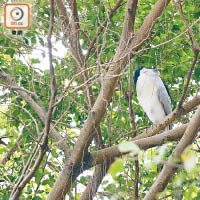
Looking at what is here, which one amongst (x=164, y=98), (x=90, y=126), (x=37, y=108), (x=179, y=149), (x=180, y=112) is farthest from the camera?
(x=164, y=98)

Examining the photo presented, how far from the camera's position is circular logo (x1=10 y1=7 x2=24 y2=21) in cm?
242

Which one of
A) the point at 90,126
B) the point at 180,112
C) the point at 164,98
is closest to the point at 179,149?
the point at 180,112

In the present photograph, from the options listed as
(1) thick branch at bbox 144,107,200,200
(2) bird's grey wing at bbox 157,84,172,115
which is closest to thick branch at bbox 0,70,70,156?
(1) thick branch at bbox 144,107,200,200

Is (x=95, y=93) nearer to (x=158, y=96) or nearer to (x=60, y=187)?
(x=158, y=96)

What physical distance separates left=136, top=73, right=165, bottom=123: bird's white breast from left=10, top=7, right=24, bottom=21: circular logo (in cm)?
180

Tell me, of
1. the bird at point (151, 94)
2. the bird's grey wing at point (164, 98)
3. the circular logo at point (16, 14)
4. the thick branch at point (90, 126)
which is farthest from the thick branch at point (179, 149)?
the bird's grey wing at point (164, 98)

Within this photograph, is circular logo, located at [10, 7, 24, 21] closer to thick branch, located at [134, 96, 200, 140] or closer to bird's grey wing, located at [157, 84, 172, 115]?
thick branch, located at [134, 96, 200, 140]

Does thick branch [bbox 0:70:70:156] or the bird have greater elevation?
the bird

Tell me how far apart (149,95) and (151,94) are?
0.02m

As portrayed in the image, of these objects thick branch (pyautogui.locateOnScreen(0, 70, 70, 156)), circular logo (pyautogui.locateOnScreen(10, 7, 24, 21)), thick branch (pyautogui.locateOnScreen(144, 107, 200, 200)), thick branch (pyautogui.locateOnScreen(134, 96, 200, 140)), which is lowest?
thick branch (pyautogui.locateOnScreen(144, 107, 200, 200))

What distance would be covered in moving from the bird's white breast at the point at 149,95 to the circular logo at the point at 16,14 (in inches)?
70.8

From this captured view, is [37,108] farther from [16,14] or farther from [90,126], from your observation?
[16,14]

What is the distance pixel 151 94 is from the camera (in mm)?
4109

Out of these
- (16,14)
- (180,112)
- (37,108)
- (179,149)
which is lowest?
(179,149)
